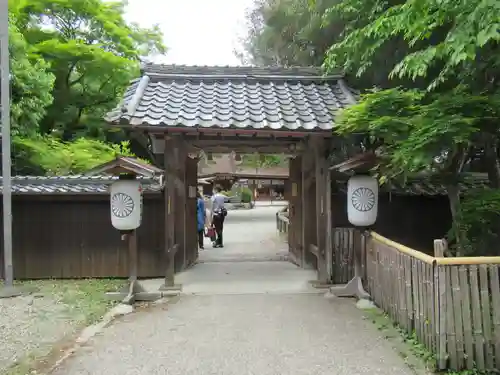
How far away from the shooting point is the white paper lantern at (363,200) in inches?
295

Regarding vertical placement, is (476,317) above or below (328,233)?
below

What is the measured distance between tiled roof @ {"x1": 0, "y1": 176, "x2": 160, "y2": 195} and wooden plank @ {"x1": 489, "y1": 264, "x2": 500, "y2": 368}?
21.2ft

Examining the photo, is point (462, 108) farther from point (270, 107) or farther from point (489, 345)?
point (270, 107)

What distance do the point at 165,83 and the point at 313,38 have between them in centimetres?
439

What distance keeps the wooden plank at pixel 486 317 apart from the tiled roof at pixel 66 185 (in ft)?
21.0

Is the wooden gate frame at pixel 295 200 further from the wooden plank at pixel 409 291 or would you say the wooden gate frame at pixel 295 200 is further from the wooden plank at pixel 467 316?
the wooden plank at pixel 467 316

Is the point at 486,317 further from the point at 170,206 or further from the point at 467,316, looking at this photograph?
the point at 170,206

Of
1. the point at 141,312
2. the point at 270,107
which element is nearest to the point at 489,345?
the point at 141,312

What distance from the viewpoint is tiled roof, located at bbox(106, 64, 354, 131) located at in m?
7.68

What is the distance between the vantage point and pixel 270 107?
28.0 feet

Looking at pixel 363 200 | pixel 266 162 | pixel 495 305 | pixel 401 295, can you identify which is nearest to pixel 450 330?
pixel 495 305

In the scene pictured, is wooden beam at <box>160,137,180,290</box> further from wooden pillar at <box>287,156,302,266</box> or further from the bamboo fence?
the bamboo fence

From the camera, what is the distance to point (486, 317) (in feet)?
14.5

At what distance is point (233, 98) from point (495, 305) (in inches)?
241
